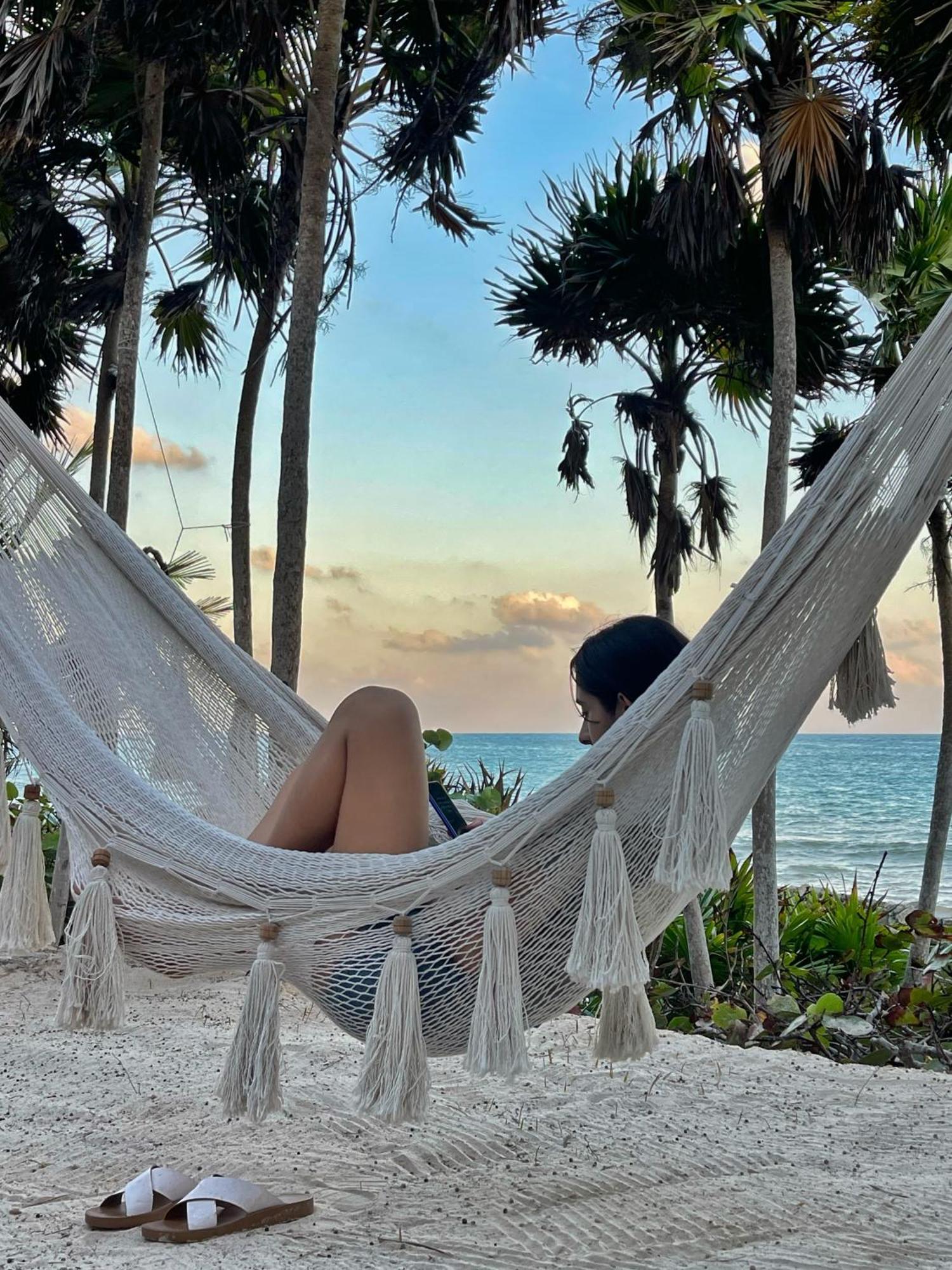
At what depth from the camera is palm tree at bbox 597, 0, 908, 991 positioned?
3.93 m

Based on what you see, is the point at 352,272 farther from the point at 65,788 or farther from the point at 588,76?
the point at 65,788

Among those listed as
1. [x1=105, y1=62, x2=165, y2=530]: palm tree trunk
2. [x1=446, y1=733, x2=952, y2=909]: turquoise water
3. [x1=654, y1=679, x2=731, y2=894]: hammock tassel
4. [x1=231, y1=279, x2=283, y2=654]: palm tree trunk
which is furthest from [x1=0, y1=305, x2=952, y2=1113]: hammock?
[x1=446, y1=733, x2=952, y2=909]: turquoise water

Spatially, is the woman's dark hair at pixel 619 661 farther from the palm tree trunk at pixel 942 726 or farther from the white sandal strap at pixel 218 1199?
the palm tree trunk at pixel 942 726

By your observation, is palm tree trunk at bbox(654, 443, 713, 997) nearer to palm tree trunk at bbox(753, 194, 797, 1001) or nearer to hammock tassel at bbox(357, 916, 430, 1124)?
palm tree trunk at bbox(753, 194, 797, 1001)

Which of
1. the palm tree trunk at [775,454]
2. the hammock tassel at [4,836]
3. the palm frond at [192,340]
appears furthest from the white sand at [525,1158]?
the palm frond at [192,340]

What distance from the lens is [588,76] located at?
4500 millimetres

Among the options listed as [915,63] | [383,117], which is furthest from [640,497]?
[915,63]

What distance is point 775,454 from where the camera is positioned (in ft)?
13.2

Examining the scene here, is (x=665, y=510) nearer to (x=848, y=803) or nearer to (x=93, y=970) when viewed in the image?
(x=93, y=970)

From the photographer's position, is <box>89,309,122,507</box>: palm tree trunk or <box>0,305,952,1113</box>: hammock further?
<box>89,309,122,507</box>: palm tree trunk

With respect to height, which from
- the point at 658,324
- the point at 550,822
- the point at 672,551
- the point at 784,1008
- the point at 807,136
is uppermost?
the point at 807,136

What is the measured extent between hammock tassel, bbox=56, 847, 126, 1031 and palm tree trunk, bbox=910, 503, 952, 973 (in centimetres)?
338

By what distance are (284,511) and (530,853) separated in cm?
241

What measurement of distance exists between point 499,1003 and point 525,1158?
1.87 ft
